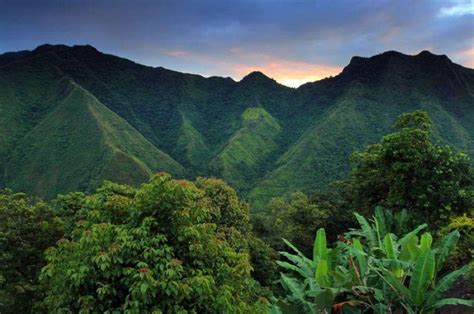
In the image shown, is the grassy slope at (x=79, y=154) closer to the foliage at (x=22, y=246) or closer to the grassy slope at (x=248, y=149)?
the grassy slope at (x=248, y=149)

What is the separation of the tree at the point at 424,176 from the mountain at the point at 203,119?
4791 cm

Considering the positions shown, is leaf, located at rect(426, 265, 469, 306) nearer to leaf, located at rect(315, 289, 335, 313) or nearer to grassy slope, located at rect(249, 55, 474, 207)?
leaf, located at rect(315, 289, 335, 313)

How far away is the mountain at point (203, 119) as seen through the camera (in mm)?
71188

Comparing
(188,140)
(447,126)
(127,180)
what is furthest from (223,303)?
(188,140)

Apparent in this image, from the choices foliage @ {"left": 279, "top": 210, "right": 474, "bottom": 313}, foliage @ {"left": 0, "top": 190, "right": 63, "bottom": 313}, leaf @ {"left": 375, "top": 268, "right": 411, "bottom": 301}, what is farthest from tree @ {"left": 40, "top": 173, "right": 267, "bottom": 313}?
foliage @ {"left": 0, "top": 190, "right": 63, "bottom": 313}

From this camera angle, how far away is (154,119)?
133 meters

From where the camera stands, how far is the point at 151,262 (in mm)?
6996

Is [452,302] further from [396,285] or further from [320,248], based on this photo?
[320,248]

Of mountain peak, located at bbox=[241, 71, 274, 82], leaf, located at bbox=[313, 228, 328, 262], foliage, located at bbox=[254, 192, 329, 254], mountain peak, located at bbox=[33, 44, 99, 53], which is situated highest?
mountain peak, located at bbox=[33, 44, 99, 53]

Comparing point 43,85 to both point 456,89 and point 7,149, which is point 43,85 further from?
point 456,89

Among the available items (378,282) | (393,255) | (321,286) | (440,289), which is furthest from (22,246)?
(440,289)

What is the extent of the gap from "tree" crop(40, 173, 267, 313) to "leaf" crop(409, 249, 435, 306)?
3.09 m

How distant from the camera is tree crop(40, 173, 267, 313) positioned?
260 inches

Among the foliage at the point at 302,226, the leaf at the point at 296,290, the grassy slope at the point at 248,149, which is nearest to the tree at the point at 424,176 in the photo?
the leaf at the point at 296,290
